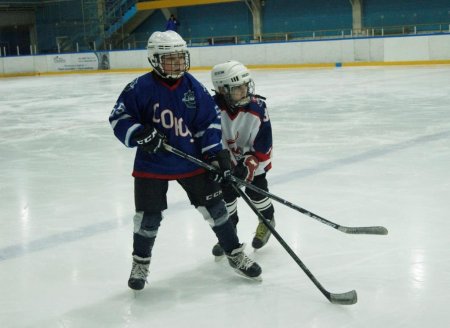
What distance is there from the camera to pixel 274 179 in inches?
189

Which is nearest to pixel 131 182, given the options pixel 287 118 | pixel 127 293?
pixel 127 293

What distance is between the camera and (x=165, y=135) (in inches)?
106

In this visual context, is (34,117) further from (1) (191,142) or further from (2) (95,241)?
(1) (191,142)

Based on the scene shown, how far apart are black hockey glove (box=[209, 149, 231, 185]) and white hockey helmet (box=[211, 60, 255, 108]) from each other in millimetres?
348

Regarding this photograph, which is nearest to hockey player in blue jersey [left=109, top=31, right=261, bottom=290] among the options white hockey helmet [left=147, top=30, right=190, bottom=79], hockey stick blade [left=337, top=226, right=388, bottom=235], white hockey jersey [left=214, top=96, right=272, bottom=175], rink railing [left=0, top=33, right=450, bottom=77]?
white hockey helmet [left=147, top=30, right=190, bottom=79]

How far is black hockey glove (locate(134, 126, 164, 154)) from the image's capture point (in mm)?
2523

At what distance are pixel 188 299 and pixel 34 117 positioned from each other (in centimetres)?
748

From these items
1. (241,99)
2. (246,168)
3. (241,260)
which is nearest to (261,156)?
(246,168)

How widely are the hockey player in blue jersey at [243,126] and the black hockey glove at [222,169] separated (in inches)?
9.5

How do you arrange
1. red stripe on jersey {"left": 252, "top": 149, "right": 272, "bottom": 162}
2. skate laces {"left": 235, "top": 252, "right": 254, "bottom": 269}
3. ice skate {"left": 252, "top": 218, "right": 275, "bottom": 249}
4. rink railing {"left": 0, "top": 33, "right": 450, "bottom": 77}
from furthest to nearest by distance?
rink railing {"left": 0, "top": 33, "right": 450, "bottom": 77}, ice skate {"left": 252, "top": 218, "right": 275, "bottom": 249}, red stripe on jersey {"left": 252, "top": 149, "right": 272, "bottom": 162}, skate laces {"left": 235, "top": 252, "right": 254, "bottom": 269}

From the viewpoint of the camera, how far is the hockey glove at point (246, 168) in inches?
117

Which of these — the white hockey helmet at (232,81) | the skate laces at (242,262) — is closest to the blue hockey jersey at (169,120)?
the white hockey helmet at (232,81)

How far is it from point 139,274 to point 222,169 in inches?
21.9

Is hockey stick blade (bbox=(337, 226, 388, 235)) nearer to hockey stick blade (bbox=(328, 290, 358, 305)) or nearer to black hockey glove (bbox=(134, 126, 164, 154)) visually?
hockey stick blade (bbox=(328, 290, 358, 305))
